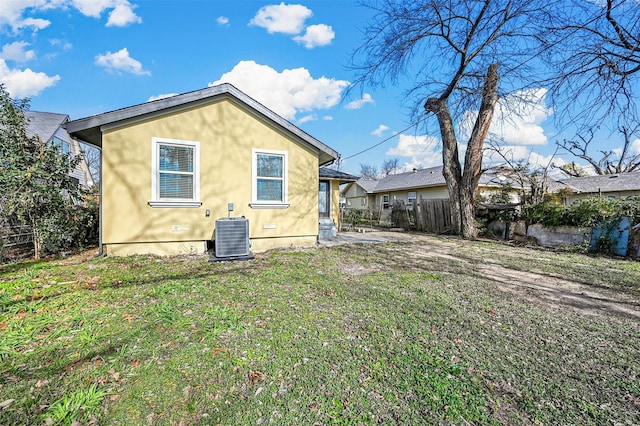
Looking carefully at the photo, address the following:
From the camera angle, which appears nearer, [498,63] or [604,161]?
[498,63]

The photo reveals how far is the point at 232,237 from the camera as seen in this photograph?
6.22 m

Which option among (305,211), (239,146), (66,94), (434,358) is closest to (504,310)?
(434,358)

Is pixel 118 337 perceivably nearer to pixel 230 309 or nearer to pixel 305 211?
pixel 230 309

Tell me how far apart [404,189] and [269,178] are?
1671 centimetres

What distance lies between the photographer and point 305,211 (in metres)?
8.02

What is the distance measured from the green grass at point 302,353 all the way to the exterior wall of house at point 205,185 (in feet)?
5.62

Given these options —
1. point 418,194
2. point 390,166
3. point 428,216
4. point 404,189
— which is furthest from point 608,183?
point 390,166

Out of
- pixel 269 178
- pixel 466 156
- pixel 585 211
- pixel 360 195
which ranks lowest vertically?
pixel 585 211

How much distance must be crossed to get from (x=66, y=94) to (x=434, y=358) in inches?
757

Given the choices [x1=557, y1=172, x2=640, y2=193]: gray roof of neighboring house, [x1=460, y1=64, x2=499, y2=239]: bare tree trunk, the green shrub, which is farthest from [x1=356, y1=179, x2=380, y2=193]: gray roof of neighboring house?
the green shrub

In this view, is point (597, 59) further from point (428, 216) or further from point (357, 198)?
point (357, 198)

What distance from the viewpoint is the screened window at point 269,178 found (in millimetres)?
7250

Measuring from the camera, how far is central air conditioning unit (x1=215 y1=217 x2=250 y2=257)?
241 inches

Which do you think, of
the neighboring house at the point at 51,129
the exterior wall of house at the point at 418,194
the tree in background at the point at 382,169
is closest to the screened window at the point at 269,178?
the neighboring house at the point at 51,129
